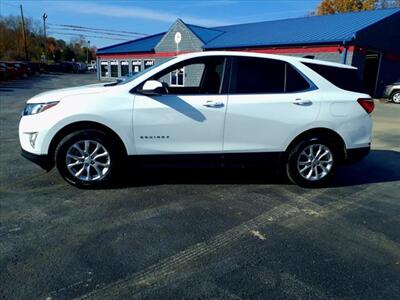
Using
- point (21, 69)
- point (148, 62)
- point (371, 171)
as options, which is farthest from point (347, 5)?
point (371, 171)

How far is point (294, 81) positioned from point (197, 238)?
8.73ft

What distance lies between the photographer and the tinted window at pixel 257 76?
4.68 metres

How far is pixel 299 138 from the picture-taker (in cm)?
490

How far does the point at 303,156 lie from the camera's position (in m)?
4.96

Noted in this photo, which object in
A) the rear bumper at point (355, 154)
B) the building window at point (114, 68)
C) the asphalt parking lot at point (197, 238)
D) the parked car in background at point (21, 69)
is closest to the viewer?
the asphalt parking lot at point (197, 238)

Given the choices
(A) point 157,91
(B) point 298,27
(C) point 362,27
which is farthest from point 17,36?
(A) point 157,91

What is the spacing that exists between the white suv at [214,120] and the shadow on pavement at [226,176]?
1.18ft

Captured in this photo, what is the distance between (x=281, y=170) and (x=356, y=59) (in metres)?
17.1

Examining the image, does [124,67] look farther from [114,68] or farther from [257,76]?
[257,76]

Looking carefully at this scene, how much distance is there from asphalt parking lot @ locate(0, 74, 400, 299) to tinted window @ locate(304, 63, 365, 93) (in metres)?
1.50

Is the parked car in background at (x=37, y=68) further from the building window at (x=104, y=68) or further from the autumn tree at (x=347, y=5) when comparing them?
the autumn tree at (x=347, y=5)

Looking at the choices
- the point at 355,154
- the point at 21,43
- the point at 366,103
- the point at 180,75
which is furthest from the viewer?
the point at 21,43

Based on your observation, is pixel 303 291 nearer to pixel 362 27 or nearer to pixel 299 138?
pixel 299 138

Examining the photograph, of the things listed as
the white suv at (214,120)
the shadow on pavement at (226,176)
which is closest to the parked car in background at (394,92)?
the shadow on pavement at (226,176)
